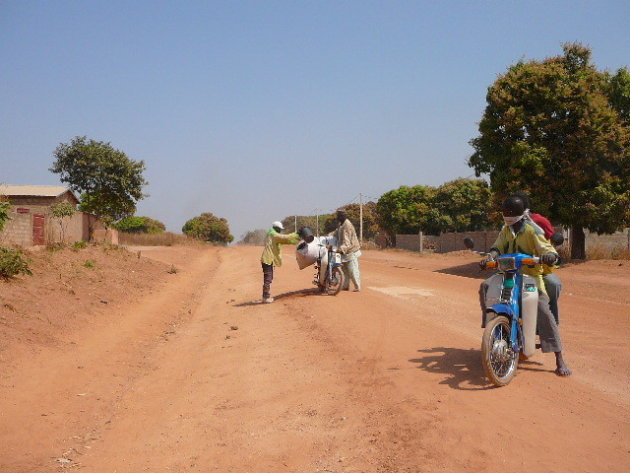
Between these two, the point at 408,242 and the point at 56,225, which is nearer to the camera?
the point at 56,225

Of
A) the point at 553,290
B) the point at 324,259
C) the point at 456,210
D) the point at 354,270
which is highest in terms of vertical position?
the point at 456,210

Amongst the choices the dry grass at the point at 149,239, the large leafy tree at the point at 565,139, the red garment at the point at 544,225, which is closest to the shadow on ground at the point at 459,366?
the red garment at the point at 544,225

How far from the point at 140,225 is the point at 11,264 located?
253ft

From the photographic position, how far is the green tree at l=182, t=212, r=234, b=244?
9556 centimetres

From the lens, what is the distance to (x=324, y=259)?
12250 mm

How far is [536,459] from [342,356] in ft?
11.3

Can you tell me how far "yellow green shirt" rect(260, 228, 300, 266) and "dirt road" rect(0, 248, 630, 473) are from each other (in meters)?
1.58

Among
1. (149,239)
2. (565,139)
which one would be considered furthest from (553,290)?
(149,239)

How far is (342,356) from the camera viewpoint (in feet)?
23.5

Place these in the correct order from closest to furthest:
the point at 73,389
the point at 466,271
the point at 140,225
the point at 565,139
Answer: the point at 73,389 < the point at 565,139 < the point at 466,271 < the point at 140,225

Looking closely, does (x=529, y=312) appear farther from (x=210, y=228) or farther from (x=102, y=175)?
(x=210, y=228)

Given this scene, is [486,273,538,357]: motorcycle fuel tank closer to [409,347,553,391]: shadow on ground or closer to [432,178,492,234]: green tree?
[409,347,553,391]: shadow on ground

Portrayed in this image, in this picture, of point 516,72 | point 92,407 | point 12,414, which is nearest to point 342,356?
point 92,407

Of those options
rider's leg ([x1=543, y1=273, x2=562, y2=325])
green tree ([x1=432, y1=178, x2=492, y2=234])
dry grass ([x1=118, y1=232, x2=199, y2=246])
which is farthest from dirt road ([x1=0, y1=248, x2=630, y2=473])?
dry grass ([x1=118, y1=232, x2=199, y2=246])
